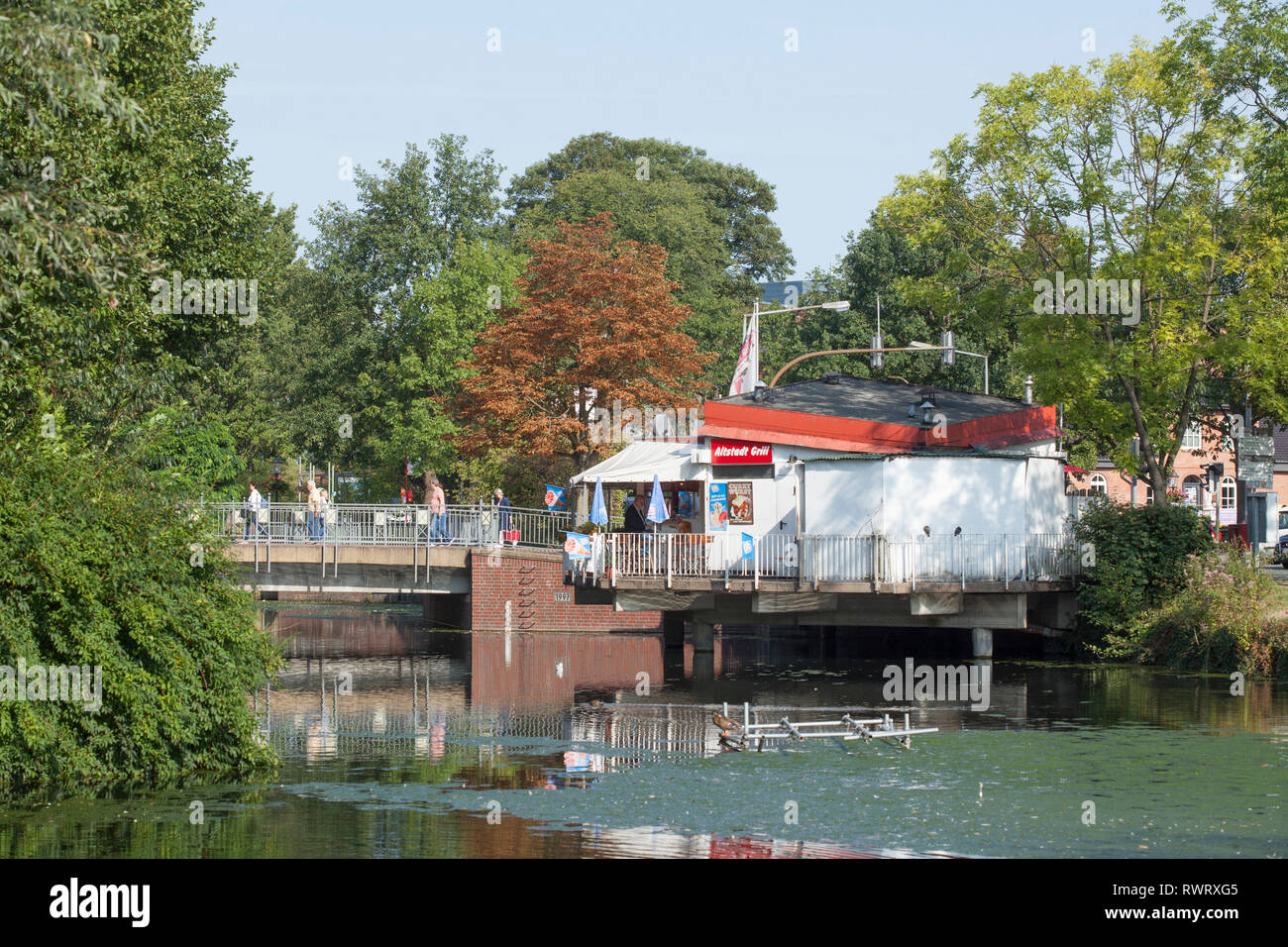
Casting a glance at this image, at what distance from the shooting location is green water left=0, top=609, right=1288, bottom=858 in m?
15.5

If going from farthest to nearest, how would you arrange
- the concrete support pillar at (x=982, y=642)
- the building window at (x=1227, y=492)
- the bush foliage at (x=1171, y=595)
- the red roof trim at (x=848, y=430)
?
the building window at (x=1227, y=492) → the red roof trim at (x=848, y=430) → the concrete support pillar at (x=982, y=642) → the bush foliage at (x=1171, y=595)

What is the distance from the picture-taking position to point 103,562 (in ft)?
59.7

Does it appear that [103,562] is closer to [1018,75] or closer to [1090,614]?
[1090,614]

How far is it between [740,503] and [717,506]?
1.79 feet

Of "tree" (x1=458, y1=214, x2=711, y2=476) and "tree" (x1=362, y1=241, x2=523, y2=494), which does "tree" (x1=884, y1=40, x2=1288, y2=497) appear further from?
"tree" (x1=362, y1=241, x2=523, y2=494)

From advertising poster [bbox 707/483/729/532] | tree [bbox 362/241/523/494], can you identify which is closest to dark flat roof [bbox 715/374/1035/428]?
advertising poster [bbox 707/483/729/532]

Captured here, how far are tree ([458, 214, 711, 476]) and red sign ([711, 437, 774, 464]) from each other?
36.3 feet

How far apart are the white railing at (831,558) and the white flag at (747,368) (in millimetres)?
5436

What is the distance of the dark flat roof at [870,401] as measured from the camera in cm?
3703

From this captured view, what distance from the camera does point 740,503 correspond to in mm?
36062

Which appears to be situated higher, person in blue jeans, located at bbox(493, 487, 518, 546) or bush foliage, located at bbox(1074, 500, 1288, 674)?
person in blue jeans, located at bbox(493, 487, 518, 546)

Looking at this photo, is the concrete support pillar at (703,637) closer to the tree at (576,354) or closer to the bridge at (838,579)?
the bridge at (838,579)

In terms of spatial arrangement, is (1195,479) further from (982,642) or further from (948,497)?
(948,497)

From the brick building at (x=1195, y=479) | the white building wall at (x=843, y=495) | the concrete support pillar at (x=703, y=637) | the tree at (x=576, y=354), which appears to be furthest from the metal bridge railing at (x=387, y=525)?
the brick building at (x=1195, y=479)
